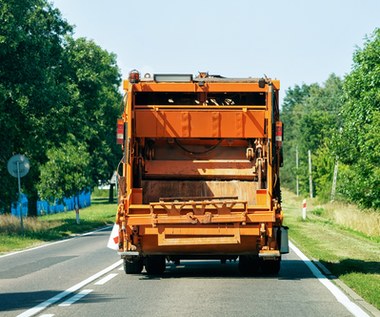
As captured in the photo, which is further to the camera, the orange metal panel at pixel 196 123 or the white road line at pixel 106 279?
the orange metal panel at pixel 196 123

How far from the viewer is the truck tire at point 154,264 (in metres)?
17.7

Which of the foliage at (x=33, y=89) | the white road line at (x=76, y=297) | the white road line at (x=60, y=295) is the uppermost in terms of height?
the foliage at (x=33, y=89)

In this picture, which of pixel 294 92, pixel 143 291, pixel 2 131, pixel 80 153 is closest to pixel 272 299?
pixel 143 291

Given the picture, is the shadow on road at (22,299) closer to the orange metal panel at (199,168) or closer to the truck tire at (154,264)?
the truck tire at (154,264)

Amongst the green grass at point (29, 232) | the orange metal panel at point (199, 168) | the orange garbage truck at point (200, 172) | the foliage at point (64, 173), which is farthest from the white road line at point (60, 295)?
the foliage at point (64, 173)

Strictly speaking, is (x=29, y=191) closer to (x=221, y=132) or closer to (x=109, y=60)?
(x=221, y=132)

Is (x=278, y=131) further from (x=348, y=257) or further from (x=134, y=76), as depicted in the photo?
(x=348, y=257)

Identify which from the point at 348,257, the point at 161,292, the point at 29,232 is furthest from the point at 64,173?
the point at 161,292

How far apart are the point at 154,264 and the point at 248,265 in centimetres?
175

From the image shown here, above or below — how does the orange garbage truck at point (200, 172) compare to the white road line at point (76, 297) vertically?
above

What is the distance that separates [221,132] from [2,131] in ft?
72.7

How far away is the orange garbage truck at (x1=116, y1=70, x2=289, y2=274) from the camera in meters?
16.0

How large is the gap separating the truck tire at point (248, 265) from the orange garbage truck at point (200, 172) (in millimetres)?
24

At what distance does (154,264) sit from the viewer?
17.8 m
